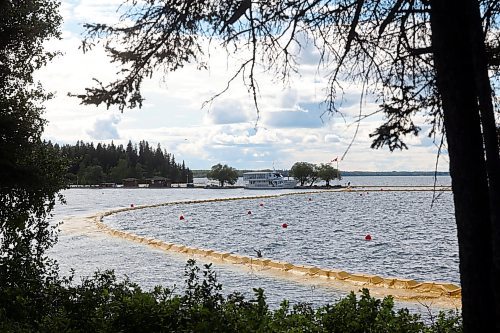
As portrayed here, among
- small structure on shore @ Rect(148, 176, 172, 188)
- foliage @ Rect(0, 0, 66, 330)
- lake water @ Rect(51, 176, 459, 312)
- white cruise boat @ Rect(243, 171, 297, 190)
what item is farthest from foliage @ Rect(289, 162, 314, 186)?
foliage @ Rect(0, 0, 66, 330)

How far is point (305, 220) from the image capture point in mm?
48438

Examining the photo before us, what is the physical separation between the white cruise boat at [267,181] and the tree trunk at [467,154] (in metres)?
134

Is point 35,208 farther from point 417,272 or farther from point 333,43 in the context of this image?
point 417,272

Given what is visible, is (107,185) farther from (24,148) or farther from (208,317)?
(208,317)

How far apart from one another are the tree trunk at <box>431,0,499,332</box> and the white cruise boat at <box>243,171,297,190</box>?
13430 cm

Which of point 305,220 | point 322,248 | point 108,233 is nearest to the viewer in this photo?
point 322,248

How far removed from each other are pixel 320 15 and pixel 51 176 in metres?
7.71

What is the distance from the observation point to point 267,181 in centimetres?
13938

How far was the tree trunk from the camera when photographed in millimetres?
3900

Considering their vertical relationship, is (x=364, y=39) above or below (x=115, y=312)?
above

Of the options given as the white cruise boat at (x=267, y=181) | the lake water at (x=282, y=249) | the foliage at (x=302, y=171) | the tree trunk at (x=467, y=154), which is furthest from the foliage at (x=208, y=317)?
the foliage at (x=302, y=171)

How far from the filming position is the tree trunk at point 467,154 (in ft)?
12.8

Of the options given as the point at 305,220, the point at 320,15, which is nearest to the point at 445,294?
the point at 320,15

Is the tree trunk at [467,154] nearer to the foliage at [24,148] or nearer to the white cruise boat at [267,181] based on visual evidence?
the foliage at [24,148]
